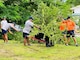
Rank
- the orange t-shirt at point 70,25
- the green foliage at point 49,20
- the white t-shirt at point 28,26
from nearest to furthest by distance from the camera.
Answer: the white t-shirt at point 28,26
the green foliage at point 49,20
the orange t-shirt at point 70,25

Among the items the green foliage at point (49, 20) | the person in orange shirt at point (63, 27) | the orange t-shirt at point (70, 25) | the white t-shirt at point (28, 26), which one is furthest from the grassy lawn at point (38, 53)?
the orange t-shirt at point (70, 25)

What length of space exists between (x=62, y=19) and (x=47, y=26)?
49.2 inches

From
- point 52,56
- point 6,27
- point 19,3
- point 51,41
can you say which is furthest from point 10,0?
point 52,56

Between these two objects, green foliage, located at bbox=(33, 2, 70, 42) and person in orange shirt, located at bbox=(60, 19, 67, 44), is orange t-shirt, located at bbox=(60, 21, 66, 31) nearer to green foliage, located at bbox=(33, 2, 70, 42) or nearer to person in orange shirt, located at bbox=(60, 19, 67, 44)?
person in orange shirt, located at bbox=(60, 19, 67, 44)

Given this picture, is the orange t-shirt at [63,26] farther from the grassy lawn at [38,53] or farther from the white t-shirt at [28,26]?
the white t-shirt at [28,26]

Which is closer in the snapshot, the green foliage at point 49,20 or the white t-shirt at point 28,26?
the white t-shirt at point 28,26

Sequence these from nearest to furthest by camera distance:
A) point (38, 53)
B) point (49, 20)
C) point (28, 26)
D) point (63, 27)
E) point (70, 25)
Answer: point (38, 53)
point (28, 26)
point (49, 20)
point (63, 27)
point (70, 25)

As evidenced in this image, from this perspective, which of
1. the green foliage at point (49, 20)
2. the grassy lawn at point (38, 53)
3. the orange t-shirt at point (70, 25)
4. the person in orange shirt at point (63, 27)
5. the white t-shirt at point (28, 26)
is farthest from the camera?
the orange t-shirt at point (70, 25)

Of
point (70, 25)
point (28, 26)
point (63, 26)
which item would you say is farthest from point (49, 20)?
point (70, 25)

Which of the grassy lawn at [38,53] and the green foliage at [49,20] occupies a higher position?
the green foliage at [49,20]

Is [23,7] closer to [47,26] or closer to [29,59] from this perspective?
[47,26]

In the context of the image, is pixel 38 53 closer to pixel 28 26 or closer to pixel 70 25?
pixel 28 26

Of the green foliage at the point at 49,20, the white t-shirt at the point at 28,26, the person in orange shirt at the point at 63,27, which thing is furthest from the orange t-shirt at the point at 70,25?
the white t-shirt at the point at 28,26

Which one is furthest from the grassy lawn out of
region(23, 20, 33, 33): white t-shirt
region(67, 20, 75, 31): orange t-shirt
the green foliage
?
region(67, 20, 75, 31): orange t-shirt
